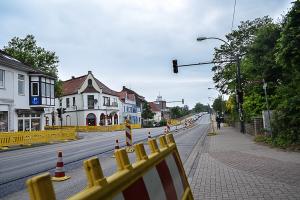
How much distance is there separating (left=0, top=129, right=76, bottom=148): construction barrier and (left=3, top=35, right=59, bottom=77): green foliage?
65.7 ft

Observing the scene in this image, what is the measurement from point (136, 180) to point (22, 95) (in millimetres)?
38451

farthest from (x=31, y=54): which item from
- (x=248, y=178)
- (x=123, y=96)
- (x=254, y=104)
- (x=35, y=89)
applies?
(x=248, y=178)

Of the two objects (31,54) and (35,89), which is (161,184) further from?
(31,54)

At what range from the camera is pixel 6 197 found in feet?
28.3

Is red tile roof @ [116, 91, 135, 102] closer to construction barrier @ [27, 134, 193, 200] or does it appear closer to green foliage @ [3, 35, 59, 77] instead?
green foliage @ [3, 35, 59, 77]

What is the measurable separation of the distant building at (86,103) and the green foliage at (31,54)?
60.2 feet

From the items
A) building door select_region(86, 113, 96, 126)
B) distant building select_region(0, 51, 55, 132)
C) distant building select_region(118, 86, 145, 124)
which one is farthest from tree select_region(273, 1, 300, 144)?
distant building select_region(118, 86, 145, 124)

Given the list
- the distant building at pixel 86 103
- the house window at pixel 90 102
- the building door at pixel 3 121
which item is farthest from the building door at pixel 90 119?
the building door at pixel 3 121

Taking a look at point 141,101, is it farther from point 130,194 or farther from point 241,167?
point 130,194

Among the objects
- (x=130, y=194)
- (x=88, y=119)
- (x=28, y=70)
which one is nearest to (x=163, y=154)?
(x=130, y=194)

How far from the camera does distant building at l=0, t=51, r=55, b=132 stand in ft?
116

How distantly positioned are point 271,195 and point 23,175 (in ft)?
25.8

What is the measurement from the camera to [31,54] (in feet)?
194

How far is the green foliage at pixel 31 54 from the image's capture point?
191ft
